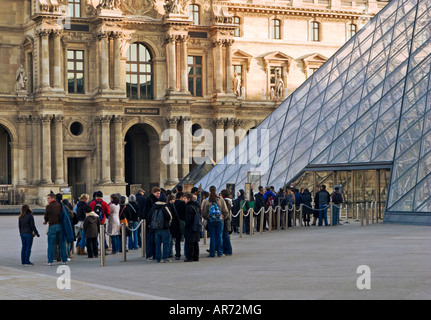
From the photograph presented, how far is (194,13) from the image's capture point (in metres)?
63.6

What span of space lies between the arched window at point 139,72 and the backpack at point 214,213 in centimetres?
3944

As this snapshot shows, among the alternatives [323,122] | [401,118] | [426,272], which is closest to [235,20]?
[323,122]

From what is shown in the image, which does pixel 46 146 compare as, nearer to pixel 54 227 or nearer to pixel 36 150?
pixel 36 150

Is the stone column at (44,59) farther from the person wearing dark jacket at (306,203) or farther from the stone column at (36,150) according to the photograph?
the person wearing dark jacket at (306,203)

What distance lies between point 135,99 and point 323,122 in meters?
25.8

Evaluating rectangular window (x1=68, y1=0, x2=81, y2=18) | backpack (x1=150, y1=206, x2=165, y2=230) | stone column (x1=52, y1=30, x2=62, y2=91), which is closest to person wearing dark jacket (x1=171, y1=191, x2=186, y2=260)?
backpack (x1=150, y1=206, x2=165, y2=230)

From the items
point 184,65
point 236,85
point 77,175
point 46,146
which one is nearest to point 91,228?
point 46,146

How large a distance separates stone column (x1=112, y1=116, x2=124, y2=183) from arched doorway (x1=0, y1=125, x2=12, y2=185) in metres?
7.05

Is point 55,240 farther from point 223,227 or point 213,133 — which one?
point 213,133

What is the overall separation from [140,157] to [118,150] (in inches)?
234

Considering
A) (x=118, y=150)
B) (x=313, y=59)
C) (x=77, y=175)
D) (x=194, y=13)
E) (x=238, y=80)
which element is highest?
(x=194, y=13)

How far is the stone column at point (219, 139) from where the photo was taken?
2480 inches

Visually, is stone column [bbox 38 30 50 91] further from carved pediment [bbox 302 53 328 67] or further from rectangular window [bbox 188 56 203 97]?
carved pediment [bbox 302 53 328 67]

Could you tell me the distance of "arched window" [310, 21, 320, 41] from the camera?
69.5m
